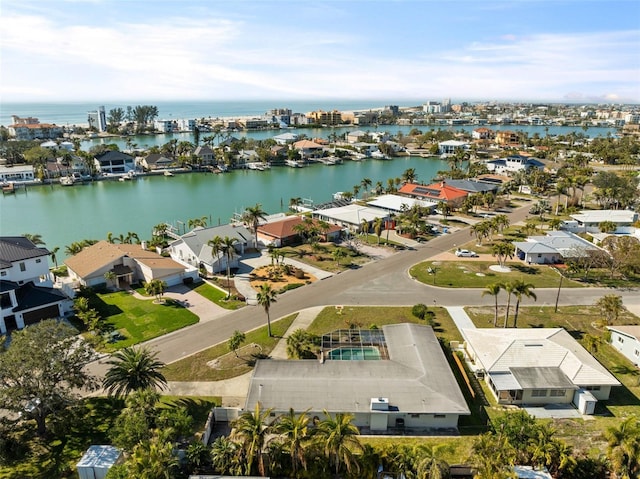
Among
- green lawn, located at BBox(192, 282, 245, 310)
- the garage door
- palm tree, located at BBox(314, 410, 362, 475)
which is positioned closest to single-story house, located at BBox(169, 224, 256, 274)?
green lawn, located at BBox(192, 282, 245, 310)

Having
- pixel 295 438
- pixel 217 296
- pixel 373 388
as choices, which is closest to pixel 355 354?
pixel 373 388

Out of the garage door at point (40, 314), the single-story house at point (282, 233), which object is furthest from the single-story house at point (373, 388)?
the single-story house at point (282, 233)

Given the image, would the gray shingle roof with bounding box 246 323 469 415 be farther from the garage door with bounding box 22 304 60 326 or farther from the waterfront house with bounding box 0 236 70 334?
the waterfront house with bounding box 0 236 70 334

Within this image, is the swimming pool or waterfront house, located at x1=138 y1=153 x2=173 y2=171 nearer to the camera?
the swimming pool

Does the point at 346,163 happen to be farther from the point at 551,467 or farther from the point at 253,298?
the point at 551,467

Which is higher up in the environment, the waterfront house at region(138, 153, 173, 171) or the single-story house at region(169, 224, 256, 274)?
the waterfront house at region(138, 153, 173, 171)
